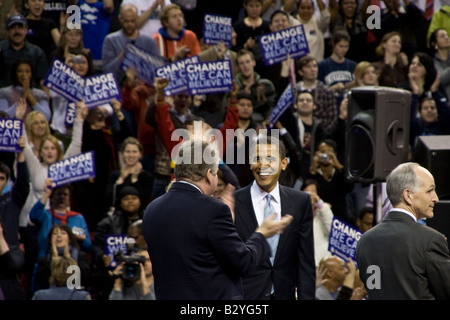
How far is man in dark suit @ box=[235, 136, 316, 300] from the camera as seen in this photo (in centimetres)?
484

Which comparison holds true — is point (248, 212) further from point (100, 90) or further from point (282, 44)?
point (282, 44)

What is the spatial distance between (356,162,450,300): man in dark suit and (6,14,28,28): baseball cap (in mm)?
5523

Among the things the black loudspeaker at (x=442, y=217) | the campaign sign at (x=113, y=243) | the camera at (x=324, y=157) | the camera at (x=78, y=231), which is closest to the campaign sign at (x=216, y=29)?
the camera at (x=324, y=157)

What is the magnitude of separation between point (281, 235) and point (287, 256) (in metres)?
0.13

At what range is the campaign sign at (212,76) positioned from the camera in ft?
26.7

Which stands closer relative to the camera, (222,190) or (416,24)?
(222,190)

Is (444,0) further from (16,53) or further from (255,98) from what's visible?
(16,53)

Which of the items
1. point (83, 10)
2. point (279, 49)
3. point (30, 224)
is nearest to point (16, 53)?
point (83, 10)

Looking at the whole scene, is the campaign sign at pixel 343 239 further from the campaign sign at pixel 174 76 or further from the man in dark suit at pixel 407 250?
the man in dark suit at pixel 407 250

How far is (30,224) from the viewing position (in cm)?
752

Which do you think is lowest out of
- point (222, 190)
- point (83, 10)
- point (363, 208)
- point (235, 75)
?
point (363, 208)

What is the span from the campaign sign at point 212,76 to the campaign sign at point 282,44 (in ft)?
3.47

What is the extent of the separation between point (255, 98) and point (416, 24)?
3020mm

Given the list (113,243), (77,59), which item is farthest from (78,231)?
(77,59)
